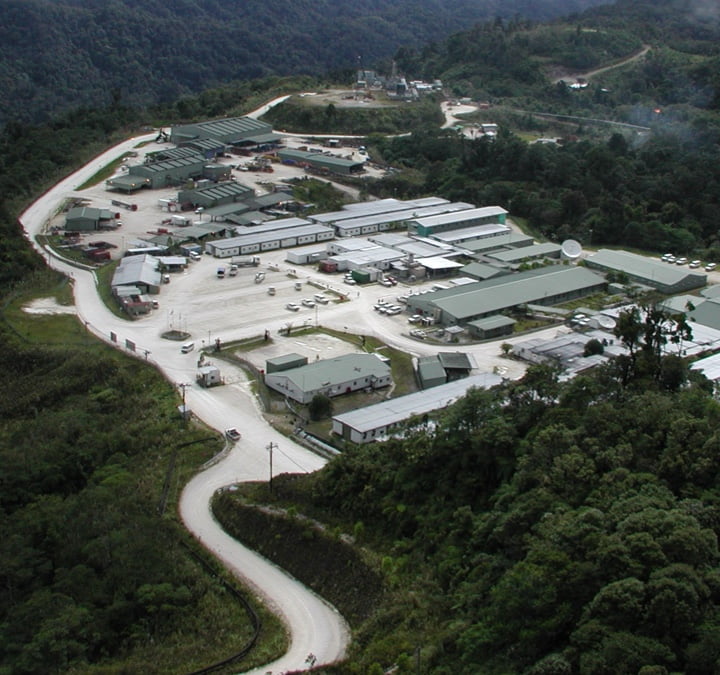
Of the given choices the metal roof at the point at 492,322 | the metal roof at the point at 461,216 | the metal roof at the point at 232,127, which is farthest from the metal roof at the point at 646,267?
the metal roof at the point at 232,127

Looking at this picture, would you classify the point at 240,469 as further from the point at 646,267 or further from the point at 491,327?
the point at 646,267

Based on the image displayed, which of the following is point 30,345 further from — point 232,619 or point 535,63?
point 535,63

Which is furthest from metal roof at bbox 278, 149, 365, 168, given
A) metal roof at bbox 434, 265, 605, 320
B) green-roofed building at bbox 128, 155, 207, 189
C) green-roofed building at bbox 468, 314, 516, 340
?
green-roofed building at bbox 468, 314, 516, 340

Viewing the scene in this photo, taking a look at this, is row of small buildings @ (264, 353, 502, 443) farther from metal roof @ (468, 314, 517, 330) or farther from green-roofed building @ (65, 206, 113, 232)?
green-roofed building @ (65, 206, 113, 232)

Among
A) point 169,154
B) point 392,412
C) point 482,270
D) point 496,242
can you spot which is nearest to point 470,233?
point 496,242

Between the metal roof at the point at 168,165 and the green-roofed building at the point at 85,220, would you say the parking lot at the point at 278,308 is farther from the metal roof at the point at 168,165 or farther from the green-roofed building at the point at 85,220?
the metal roof at the point at 168,165

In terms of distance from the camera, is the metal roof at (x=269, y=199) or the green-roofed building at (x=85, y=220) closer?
the green-roofed building at (x=85, y=220)
